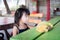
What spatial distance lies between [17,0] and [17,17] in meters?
5.39

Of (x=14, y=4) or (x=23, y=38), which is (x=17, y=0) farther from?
(x=23, y=38)

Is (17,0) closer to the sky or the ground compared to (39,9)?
closer to the sky

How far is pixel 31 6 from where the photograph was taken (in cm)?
796

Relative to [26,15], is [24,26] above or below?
below

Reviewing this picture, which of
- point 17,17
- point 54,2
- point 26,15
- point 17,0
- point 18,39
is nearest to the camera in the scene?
point 18,39

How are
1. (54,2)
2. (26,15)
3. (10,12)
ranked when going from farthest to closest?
(54,2) → (10,12) → (26,15)

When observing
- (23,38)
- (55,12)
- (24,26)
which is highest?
(23,38)

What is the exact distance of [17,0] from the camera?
7.38 meters

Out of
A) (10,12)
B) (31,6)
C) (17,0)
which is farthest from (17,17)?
(31,6)

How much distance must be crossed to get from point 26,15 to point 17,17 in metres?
0.19

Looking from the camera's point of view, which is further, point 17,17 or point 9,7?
point 9,7

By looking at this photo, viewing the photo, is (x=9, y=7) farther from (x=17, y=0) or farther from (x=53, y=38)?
(x=53, y=38)

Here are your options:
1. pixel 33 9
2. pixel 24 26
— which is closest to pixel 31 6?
pixel 33 9

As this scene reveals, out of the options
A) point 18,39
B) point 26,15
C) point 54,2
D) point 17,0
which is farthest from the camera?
point 54,2
